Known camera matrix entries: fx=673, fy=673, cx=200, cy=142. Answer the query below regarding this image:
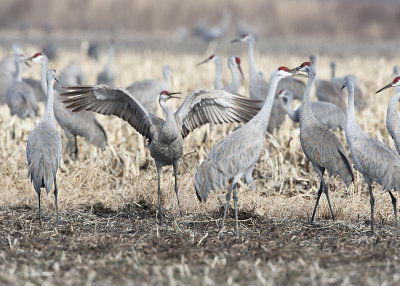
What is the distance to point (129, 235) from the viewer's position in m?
5.12

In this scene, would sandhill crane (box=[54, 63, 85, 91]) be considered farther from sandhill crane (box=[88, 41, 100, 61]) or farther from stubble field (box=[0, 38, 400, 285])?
sandhill crane (box=[88, 41, 100, 61])

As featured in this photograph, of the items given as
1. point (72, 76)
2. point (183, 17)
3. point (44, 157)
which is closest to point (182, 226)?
point (44, 157)

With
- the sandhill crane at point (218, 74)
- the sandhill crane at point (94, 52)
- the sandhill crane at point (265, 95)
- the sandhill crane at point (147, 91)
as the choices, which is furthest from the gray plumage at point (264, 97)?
the sandhill crane at point (94, 52)

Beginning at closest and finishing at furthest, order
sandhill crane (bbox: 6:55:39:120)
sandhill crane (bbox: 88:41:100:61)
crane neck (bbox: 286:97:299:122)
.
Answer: crane neck (bbox: 286:97:299:122), sandhill crane (bbox: 6:55:39:120), sandhill crane (bbox: 88:41:100:61)

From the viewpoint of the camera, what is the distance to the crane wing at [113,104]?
6191 mm

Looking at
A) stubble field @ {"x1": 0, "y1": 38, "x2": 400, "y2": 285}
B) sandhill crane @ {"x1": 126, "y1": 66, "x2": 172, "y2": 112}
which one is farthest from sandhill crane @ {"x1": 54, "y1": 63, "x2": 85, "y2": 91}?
stubble field @ {"x1": 0, "y1": 38, "x2": 400, "y2": 285}

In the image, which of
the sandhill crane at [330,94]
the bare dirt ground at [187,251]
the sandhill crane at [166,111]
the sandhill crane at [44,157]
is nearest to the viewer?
the bare dirt ground at [187,251]

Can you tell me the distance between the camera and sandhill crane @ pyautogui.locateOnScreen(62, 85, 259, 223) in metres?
6.13

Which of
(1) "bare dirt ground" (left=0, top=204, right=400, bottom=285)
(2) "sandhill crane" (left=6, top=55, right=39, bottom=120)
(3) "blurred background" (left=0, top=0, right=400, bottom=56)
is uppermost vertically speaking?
(3) "blurred background" (left=0, top=0, right=400, bottom=56)

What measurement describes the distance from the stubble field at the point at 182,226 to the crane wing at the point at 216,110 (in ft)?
2.07

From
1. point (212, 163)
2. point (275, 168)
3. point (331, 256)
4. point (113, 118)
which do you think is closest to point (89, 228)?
point (212, 163)

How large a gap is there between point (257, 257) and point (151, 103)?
19.6 ft

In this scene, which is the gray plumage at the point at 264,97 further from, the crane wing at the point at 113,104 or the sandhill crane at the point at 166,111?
the crane wing at the point at 113,104

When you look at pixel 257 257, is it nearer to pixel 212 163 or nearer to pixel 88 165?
pixel 212 163
